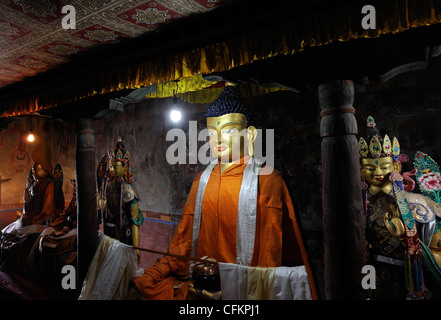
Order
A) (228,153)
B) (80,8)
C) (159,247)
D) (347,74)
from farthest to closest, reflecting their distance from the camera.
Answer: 1. (159,247)
2. (228,153)
3. (80,8)
4. (347,74)

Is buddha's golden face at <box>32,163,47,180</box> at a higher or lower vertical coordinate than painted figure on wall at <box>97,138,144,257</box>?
higher

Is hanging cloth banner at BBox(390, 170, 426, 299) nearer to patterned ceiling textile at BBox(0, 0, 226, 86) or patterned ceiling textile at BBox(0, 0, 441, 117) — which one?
patterned ceiling textile at BBox(0, 0, 441, 117)

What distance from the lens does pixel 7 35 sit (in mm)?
3041

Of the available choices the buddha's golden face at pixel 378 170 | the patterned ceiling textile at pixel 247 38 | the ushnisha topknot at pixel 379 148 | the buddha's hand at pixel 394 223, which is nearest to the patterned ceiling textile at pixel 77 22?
the patterned ceiling textile at pixel 247 38

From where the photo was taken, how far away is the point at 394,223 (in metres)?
2.80

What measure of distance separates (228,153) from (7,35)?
274 centimetres

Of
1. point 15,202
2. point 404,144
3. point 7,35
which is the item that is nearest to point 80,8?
point 7,35

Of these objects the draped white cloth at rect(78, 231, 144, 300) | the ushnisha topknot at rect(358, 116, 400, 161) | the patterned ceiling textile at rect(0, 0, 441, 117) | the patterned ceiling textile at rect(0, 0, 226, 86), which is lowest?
the draped white cloth at rect(78, 231, 144, 300)

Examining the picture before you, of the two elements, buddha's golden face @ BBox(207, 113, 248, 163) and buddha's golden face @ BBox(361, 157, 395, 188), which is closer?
buddha's golden face @ BBox(361, 157, 395, 188)

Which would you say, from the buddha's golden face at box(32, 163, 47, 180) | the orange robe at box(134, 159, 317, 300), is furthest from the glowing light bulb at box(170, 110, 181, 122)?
the buddha's golden face at box(32, 163, 47, 180)

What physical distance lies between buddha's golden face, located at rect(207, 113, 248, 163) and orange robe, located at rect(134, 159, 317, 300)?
0.52ft

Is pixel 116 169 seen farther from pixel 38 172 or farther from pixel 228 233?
pixel 38 172

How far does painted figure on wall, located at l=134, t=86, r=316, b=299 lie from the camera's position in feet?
9.58
